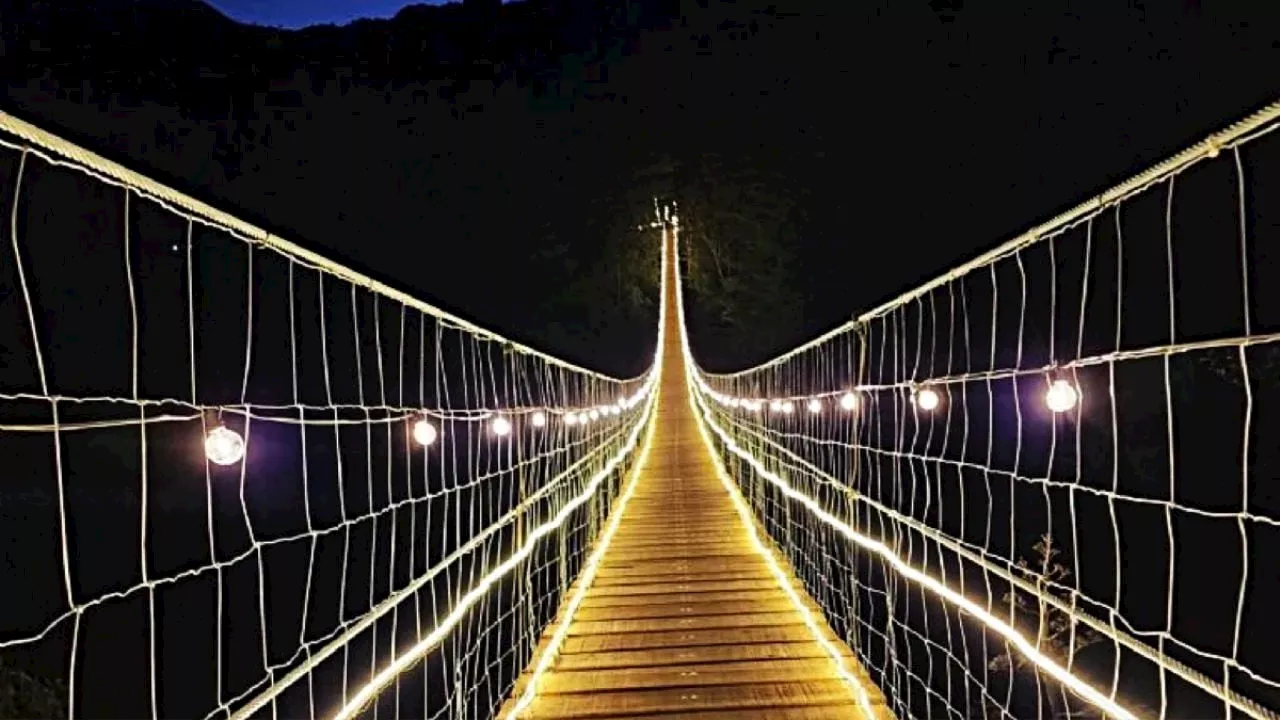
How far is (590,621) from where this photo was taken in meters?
3.17

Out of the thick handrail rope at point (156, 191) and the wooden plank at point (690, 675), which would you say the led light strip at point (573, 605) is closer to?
the wooden plank at point (690, 675)

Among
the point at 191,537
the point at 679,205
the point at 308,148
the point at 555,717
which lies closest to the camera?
the point at 555,717

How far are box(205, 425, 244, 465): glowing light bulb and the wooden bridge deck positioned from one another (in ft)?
4.57

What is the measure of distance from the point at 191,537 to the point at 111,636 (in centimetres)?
632

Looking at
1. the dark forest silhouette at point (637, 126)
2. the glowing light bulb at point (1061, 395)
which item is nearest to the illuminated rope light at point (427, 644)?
the glowing light bulb at point (1061, 395)

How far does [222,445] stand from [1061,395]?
1113mm

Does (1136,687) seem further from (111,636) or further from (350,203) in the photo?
(350,203)

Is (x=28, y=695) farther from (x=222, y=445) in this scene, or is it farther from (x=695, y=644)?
(x=222, y=445)

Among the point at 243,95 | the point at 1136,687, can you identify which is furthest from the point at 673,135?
the point at 1136,687

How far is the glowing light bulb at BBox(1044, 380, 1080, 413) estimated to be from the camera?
1320mm

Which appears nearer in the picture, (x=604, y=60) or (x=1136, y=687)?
(x=1136, y=687)

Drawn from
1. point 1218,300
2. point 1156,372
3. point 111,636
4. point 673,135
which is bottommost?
point 111,636

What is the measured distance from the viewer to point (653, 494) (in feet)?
20.0

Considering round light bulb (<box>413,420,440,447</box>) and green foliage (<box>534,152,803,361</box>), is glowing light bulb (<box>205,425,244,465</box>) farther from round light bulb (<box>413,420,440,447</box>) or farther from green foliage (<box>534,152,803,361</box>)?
green foliage (<box>534,152,803,361</box>)
